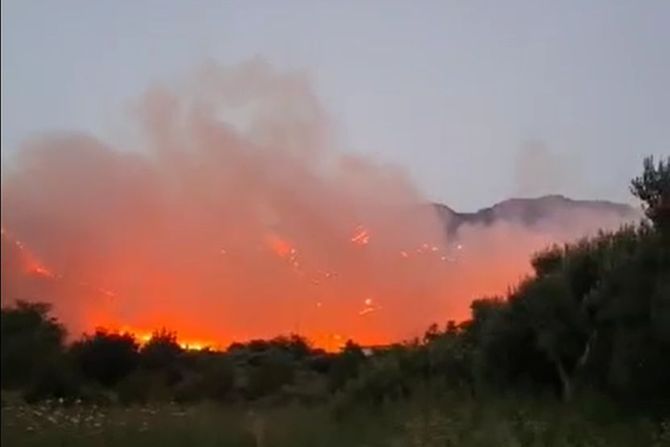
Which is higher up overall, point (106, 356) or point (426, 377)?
point (426, 377)

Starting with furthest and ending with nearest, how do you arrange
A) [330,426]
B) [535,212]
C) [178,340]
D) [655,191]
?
[655,191]
[535,212]
[330,426]
[178,340]

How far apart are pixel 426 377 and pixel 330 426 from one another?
33.9ft

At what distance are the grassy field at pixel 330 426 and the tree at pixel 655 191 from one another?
3.01m

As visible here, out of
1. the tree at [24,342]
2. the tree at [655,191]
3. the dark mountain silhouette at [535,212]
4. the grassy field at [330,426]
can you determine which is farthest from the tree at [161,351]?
the tree at [655,191]

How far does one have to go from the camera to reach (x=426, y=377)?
19.7 m

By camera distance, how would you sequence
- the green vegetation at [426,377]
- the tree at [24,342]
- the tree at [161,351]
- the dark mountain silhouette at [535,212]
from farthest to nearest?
the dark mountain silhouette at [535,212] → the tree at [161,351] → the green vegetation at [426,377] → the tree at [24,342]

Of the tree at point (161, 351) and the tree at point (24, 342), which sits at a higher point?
the tree at point (161, 351)

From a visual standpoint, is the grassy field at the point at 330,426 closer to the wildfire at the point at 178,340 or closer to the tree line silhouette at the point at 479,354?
the tree line silhouette at the point at 479,354

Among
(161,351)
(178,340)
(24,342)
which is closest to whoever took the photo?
(24,342)

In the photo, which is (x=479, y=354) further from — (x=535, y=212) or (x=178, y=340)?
(x=178, y=340)

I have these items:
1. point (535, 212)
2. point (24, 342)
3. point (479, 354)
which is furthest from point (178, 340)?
point (479, 354)

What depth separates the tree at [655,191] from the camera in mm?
13945

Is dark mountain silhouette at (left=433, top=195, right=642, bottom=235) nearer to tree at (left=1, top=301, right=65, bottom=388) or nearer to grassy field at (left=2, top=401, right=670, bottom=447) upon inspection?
grassy field at (left=2, top=401, right=670, bottom=447)

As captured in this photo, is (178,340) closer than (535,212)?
Yes
